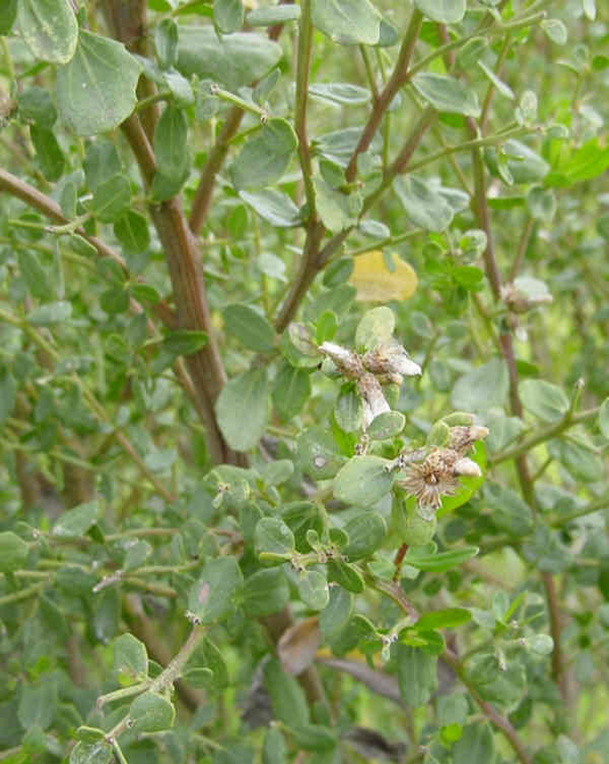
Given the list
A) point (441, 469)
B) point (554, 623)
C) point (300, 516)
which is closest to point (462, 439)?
point (441, 469)

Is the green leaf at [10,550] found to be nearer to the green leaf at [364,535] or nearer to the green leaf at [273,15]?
the green leaf at [364,535]

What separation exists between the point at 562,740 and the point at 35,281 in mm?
536

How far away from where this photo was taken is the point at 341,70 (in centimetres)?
177

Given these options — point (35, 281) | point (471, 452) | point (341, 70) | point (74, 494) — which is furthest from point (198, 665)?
point (341, 70)

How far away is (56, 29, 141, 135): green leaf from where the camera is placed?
47cm

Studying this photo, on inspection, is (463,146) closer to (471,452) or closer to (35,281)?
(471,452)

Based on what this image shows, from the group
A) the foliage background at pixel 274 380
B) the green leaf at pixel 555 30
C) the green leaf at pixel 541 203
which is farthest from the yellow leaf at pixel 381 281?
the green leaf at pixel 555 30

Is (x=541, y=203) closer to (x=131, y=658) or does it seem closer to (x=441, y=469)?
(x=441, y=469)

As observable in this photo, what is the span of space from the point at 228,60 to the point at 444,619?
374mm

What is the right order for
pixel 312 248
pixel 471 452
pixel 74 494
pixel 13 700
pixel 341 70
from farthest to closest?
pixel 341 70 < pixel 74 494 < pixel 13 700 < pixel 312 248 < pixel 471 452

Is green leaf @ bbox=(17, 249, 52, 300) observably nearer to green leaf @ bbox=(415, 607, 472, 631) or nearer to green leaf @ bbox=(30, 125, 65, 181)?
green leaf @ bbox=(30, 125, 65, 181)

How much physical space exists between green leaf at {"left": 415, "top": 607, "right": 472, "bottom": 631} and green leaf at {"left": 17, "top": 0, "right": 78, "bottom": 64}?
0.38 meters

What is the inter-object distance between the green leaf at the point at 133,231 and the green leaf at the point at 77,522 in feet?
0.64

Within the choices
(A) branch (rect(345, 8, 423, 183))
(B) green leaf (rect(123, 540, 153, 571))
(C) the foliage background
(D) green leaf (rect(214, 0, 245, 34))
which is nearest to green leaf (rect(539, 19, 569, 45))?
(C) the foliage background
